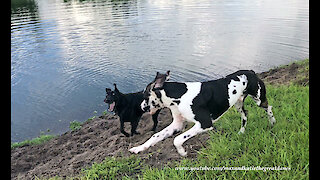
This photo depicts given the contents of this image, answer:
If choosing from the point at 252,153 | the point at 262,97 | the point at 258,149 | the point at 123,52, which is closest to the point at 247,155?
the point at 252,153

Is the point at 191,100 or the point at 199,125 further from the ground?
the point at 191,100

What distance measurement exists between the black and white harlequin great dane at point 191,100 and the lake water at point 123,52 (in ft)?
16.3

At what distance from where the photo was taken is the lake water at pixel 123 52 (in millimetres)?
10211

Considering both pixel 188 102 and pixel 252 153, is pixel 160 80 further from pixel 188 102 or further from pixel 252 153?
pixel 252 153

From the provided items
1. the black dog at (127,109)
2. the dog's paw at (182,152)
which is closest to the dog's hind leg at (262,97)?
the dog's paw at (182,152)

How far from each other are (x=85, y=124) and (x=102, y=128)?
1.00 m

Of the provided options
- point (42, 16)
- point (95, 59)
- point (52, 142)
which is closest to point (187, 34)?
point (95, 59)

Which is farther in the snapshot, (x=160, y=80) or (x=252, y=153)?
(x=160, y=80)

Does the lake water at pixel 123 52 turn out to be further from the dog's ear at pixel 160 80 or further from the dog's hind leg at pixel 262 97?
the dog's hind leg at pixel 262 97

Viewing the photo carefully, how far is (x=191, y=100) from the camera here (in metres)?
4.76

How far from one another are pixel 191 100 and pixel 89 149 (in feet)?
9.95

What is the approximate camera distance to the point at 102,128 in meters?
7.86

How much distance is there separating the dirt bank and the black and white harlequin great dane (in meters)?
0.49
